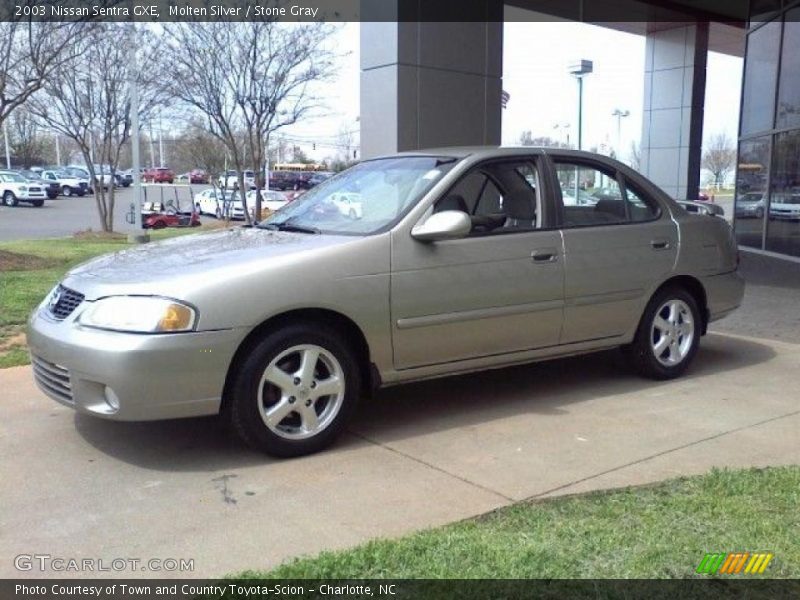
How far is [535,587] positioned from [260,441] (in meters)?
1.82

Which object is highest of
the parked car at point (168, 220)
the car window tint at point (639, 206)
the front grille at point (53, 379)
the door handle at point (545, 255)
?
the car window tint at point (639, 206)

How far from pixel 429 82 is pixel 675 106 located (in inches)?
502

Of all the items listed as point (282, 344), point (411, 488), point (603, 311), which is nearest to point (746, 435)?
point (603, 311)

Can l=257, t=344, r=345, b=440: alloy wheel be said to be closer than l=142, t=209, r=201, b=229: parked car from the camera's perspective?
Yes

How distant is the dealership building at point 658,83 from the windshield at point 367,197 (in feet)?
17.1

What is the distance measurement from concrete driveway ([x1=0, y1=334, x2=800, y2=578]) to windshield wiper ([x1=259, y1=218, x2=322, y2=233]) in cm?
123

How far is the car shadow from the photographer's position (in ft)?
14.2

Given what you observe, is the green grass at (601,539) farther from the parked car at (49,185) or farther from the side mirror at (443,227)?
the parked car at (49,185)

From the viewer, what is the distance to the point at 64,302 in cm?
430

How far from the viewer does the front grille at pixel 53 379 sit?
4098 millimetres

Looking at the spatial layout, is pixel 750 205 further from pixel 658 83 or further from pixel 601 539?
pixel 601 539

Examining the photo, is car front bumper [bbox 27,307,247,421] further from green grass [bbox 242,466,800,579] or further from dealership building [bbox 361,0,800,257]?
dealership building [bbox 361,0,800,257]

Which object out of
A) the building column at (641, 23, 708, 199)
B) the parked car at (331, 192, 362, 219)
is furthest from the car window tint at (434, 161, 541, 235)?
the building column at (641, 23, 708, 199)

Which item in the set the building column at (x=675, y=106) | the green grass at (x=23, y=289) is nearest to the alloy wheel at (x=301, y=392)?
the green grass at (x=23, y=289)
